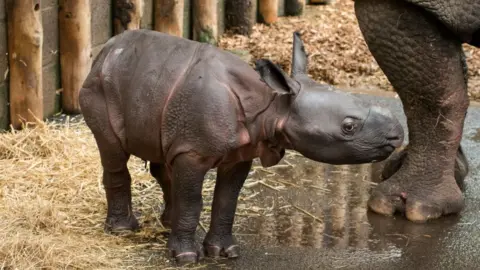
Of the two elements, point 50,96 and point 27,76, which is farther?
point 50,96

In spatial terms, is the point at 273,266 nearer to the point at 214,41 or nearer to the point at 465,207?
the point at 465,207

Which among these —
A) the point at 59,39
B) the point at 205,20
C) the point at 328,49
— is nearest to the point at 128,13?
the point at 59,39

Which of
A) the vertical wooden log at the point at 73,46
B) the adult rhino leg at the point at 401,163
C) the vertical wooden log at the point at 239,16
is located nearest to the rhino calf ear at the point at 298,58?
the adult rhino leg at the point at 401,163

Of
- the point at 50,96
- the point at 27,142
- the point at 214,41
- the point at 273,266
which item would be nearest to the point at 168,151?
the point at 273,266

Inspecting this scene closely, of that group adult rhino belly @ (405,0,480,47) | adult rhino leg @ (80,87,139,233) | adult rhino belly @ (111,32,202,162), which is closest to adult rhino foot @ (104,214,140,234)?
adult rhino leg @ (80,87,139,233)

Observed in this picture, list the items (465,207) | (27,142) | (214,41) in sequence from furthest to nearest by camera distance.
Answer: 1. (214,41)
2. (27,142)
3. (465,207)

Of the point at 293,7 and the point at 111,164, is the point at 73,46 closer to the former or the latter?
the point at 111,164

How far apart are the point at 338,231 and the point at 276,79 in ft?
3.78

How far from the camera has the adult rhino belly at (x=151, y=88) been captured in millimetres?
4414

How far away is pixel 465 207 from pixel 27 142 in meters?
2.60

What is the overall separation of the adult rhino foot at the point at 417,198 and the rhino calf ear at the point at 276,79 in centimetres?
139

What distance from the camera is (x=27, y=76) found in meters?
6.59

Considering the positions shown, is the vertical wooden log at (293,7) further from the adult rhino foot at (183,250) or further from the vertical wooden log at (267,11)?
the adult rhino foot at (183,250)

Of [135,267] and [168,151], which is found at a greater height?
[168,151]
